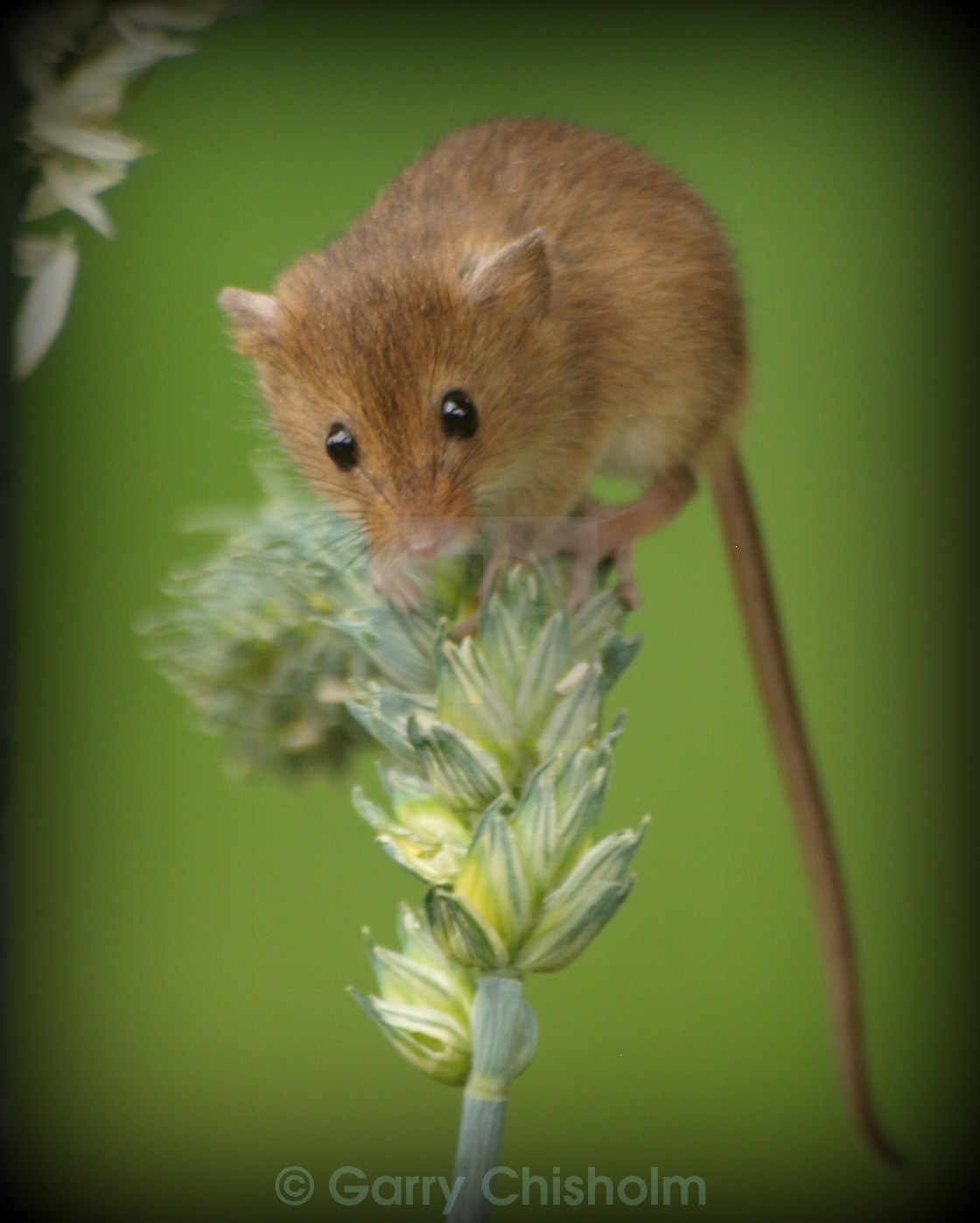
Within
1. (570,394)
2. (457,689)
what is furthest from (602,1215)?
(570,394)

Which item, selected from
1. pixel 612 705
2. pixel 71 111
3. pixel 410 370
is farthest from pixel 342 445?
pixel 71 111

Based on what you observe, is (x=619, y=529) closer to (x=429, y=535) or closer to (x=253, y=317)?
(x=429, y=535)

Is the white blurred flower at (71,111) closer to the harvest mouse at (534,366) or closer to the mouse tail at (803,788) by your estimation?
the harvest mouse at (534,366)

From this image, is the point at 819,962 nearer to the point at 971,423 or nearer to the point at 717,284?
the point at 971,423

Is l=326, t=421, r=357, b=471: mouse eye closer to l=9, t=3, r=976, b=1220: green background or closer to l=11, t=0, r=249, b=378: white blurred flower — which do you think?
l=9, t=3, r=976, b=1220: green background

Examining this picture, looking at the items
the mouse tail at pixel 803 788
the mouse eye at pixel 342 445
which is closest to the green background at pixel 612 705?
the mouse tail at pixel 803 788

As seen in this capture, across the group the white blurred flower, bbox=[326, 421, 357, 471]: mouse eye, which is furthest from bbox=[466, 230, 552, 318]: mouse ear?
the white blurred flower
